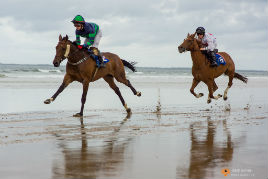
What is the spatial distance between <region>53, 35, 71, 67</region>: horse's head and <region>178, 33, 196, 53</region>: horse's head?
3.57 meters

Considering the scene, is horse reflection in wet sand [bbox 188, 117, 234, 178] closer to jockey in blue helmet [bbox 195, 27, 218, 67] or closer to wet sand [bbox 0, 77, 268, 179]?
wet sand [bbox 0, 77, 268, 179]

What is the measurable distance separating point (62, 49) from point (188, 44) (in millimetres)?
4127

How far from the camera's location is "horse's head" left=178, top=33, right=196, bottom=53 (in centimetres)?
1500

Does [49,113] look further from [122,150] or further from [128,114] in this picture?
[122,150]

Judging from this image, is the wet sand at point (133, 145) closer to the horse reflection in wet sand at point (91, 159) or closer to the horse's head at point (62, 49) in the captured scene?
the horse reflection in wet sand at point (91, 159)

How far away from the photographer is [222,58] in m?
17.2

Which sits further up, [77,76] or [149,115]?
[77,76]

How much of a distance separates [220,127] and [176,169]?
4.87 m

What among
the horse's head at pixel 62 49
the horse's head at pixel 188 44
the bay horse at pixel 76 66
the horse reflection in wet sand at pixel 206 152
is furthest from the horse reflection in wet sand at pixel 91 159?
the horse's head at pixel 188 44

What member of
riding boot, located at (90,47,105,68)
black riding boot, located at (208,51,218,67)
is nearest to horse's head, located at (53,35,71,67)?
riding boot, located at (90,47,105,68)

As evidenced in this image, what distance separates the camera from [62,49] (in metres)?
13.3

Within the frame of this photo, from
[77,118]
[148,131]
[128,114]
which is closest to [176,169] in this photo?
[148,131]

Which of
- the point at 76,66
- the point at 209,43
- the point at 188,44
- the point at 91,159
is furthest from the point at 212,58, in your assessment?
the point at 91,159

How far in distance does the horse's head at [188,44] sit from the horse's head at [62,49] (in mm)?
3571
